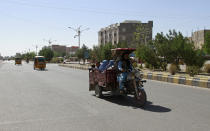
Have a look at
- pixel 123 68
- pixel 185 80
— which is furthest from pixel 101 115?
pixel 185 80

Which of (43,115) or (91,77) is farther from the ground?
(91,77)

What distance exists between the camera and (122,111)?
7273 millimetres

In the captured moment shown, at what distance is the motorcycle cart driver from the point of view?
834cm

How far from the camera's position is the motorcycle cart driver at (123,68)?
8.34 meters

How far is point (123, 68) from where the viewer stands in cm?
848

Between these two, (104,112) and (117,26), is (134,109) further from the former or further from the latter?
(117,26)

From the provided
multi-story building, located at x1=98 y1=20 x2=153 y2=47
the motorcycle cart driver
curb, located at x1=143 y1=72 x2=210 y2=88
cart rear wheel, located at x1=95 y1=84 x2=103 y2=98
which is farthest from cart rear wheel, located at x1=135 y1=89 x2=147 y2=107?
multi-story building, located at x1=98 y1=20 x2=153 y2=47

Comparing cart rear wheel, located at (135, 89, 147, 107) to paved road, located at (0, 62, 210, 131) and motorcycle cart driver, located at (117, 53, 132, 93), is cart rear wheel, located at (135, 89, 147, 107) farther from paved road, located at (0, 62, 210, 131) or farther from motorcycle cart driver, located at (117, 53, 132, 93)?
motorcycle cart driver, located at (117, 53, 132, 93)

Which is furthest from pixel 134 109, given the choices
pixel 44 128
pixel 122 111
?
pixel 44 128

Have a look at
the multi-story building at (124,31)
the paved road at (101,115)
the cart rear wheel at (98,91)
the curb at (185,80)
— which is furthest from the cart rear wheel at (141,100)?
the multi-story building at (124,31)

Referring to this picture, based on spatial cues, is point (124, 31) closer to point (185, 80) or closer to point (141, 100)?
point (185, 80)

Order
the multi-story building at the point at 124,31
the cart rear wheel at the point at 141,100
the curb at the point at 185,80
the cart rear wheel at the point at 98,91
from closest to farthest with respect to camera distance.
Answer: the cart rear wheel at the point at 141,100 < the cart rear wheel at the point at 98,91 < the curb at the point at 185,80 < the multi-story building at the point at 124,31

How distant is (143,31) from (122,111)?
5090 cm

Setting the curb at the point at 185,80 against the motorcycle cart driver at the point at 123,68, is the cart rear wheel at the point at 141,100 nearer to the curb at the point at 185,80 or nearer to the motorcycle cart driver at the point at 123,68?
the motorcycle cart driver at the point at 123,68
